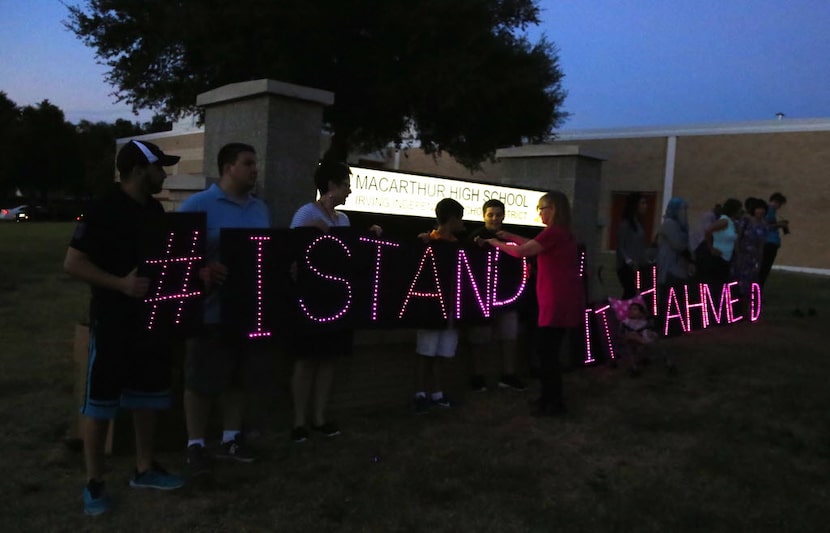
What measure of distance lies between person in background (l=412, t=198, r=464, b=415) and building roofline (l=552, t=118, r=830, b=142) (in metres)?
20.6

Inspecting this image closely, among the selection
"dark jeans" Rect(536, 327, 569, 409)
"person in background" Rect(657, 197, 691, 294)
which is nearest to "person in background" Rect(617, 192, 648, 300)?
"person in background" Rect(657, 197, 691, 294)

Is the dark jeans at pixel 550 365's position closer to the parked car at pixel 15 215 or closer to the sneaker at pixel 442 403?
the sneaker at pixel 442 403

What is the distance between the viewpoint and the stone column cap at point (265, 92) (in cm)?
485

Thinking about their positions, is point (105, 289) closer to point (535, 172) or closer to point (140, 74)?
point (535, 172)

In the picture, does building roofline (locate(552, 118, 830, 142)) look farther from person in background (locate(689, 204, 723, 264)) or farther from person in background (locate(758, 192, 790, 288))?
person in background (locate(689, 204, 723, 264))

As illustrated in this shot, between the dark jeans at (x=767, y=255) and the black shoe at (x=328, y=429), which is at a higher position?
the dark jeans at (x=767, y=255)

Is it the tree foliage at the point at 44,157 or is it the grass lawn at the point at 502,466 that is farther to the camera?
the tree foliage at the point at 44,157

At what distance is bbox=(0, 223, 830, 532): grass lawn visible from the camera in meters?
3.47

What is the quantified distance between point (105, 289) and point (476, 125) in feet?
50.2

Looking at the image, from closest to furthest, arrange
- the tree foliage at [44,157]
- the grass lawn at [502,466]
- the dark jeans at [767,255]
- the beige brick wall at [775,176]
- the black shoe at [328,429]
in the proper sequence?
the grass lawn at [502,466] → the black shoe at [328,429] → the dark jeans at [767,255] → the beige brick wall at [775,176] → the tree foliage at [44,157]

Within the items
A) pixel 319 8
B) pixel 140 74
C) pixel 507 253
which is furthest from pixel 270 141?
pixel 140 74

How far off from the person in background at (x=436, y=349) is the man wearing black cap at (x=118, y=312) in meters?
2.08

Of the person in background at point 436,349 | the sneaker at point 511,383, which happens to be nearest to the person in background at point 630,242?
the sneaker at point 511,383

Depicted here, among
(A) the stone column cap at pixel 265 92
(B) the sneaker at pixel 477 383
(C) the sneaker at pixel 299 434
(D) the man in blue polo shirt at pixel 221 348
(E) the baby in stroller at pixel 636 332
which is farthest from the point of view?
(E) the baby in stroller at pixel 636 332
